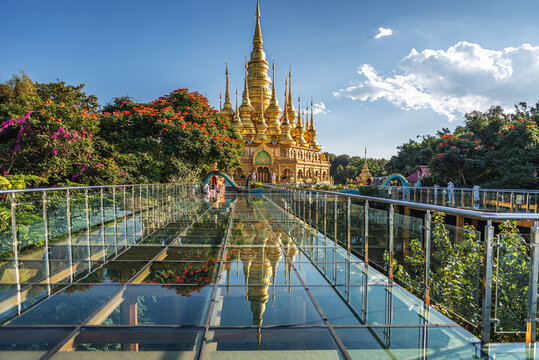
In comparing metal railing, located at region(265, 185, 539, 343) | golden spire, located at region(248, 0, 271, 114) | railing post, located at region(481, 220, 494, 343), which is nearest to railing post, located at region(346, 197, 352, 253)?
metal railing, located at region(265, 185, 539, 343)

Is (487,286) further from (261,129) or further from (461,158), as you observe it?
(261,129)

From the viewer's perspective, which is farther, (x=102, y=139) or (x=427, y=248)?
(x=102, y=139)

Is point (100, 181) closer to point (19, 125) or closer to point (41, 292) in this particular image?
point (19, 125)

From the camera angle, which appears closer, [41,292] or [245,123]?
[41,292]

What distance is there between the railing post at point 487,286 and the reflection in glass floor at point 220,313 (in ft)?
0.42

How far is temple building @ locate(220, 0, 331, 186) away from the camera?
47375 mm

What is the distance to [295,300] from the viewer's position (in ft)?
9.61

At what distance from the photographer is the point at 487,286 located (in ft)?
7.38

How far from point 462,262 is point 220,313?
7.02 feet

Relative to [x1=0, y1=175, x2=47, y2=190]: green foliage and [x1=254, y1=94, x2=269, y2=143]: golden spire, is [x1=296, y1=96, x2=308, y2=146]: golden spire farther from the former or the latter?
[x1=0, y1=175, x2=47, y2=190]: green foliage

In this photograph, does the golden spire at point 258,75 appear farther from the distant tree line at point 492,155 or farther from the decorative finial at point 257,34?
the distant tree line at point 492,155

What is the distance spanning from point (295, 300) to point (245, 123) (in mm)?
49336

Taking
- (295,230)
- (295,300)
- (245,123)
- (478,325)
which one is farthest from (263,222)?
(245,123)

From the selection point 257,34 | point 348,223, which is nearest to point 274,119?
point 257,34
